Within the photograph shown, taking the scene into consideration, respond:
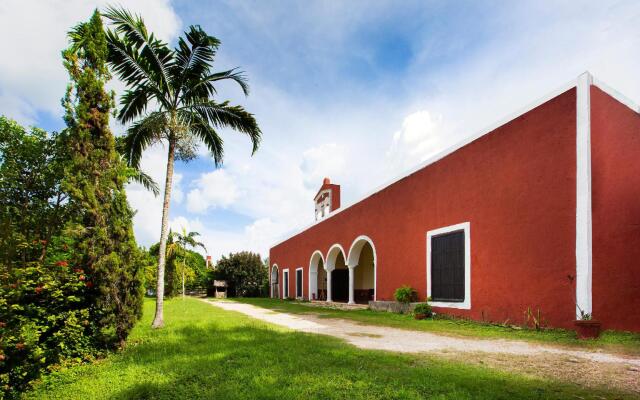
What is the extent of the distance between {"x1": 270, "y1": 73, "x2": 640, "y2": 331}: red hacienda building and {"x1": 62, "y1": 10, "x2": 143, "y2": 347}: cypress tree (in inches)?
312

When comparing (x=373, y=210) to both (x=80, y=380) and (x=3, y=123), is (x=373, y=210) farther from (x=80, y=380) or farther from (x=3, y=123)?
(x=3, y=123)

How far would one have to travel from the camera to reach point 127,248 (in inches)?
267

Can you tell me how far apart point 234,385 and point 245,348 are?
1.81 m

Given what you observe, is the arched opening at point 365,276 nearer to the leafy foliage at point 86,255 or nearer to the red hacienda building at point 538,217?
the red hacienda building at point 538,217

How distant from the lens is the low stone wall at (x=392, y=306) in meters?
12.2

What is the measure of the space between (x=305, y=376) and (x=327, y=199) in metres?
19.7

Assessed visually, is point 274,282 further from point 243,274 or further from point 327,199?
point 327,199

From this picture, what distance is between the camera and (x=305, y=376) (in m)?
4.41

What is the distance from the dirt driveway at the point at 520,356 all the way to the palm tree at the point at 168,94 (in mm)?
5340

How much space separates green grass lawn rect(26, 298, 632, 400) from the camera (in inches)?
152

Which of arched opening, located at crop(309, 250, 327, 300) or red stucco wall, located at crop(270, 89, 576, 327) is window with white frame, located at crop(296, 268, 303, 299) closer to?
arched opening, located at crop(309, 250, 327, 300)

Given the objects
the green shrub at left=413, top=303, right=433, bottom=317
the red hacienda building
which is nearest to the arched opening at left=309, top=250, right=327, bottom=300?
the red hacienda building

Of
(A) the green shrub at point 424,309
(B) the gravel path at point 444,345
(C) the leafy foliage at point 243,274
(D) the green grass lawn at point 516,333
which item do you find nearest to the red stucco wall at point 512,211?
(D) the green grass lawn at point 516,333

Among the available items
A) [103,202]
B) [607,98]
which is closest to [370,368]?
[103,202]
